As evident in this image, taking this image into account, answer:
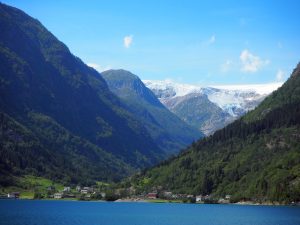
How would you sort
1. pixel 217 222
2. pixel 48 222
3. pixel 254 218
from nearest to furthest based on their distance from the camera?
pixel 48 222
pixel 217 222
pixel 254 218

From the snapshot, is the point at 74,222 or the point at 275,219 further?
the point at 275,219

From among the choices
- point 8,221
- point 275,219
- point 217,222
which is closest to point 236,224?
point 217,222

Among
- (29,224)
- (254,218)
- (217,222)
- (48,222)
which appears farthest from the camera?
(254,218)

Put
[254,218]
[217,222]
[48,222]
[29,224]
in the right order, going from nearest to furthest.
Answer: [29,224] < [48,222] < [217,222] < [254,218]

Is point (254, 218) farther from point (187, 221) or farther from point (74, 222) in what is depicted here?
point (74, 222)

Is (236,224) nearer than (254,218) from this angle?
Yes

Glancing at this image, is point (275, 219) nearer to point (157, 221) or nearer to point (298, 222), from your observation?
point (298, 222)

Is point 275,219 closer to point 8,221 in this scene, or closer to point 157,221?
point 157,221

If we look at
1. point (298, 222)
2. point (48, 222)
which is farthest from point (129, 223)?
point (298, 222)
